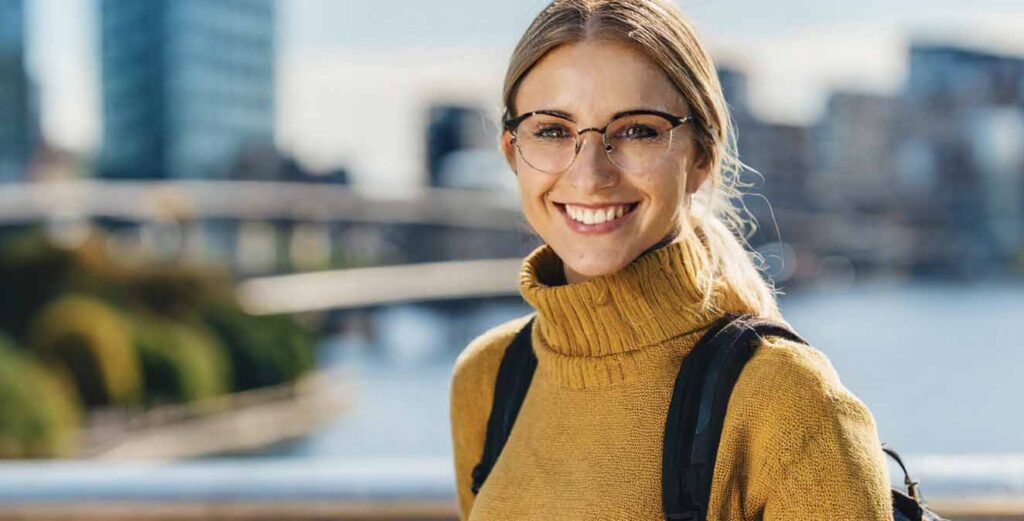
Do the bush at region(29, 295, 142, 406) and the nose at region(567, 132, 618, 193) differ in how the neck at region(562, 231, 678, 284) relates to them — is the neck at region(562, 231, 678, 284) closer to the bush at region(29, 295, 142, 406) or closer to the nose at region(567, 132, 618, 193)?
the nose at region(567, 132, 618, 193)

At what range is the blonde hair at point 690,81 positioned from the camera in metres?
0.87

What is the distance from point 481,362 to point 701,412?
1.03ft

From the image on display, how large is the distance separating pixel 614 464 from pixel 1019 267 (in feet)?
142

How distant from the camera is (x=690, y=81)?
2.91 ft

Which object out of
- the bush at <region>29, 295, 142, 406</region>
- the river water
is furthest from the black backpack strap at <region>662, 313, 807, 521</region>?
the river water

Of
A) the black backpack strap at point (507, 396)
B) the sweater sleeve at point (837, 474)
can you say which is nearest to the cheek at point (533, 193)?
the black backpack strap at point (507, 396)

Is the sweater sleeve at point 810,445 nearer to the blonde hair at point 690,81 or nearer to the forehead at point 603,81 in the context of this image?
the blonde hair at point 690,81

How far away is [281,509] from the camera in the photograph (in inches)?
65.7

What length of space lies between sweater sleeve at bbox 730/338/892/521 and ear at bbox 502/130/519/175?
290mm

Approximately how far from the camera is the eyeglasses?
0.89 meters

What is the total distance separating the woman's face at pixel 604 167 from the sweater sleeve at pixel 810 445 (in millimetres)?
151

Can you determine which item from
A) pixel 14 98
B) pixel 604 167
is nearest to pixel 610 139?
pixel 604 167

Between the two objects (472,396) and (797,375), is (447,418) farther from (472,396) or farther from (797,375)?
(797,375)

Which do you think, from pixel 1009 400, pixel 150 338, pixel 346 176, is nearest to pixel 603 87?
pixel 150 338
